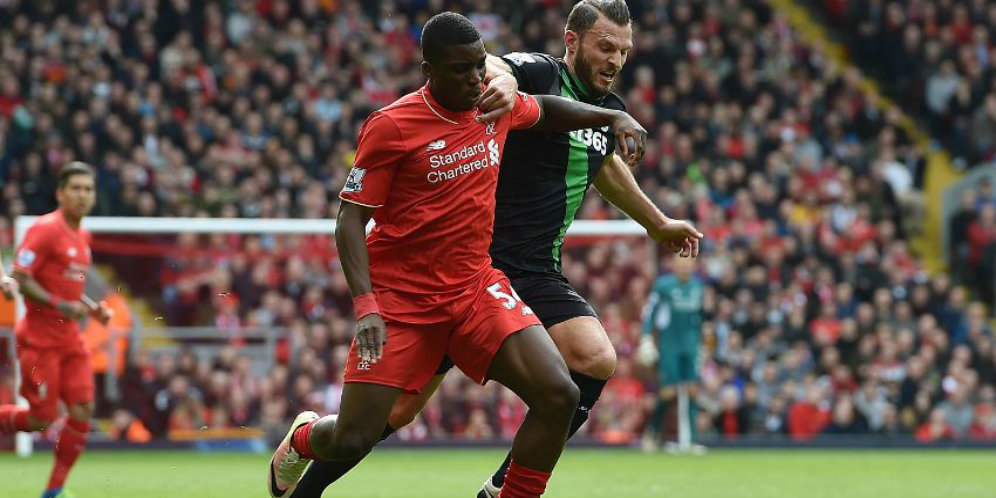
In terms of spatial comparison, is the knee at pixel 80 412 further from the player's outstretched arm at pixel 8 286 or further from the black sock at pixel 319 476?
the black sock at pixel 319 476

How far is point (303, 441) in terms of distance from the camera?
714cm

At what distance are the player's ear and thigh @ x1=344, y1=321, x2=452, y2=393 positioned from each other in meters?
1.86

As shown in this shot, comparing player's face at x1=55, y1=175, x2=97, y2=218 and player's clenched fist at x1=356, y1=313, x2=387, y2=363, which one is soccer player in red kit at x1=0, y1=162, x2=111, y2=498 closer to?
player's face at x1=55, y1=175, x2=97, y2=218

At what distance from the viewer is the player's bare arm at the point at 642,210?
25.9 ft

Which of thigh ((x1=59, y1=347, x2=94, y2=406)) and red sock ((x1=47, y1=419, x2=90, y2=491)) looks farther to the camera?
thigh ((x1=59, y1=347, x2=94, y2=406))

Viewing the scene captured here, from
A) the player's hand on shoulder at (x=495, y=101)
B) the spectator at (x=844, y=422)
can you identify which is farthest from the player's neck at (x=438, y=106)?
the spectator at (x=844, y=422)

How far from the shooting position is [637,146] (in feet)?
22.3

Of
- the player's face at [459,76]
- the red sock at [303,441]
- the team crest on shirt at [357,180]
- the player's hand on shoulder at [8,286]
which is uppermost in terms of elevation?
the player's face at [459,76]

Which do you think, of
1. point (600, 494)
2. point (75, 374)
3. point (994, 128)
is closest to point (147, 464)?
point (75, 374)

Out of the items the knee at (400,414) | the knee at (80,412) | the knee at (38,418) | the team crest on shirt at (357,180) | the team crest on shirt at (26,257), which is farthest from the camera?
the team crest on shirt at (26,257)

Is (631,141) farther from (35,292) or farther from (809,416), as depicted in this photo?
(809,416)

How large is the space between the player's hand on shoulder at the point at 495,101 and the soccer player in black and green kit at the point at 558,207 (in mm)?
472

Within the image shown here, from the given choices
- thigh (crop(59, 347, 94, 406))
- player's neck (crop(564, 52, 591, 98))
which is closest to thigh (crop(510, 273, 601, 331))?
player's neck (crop(564, 52, 591, 98))

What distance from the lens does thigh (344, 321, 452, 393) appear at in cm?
669
